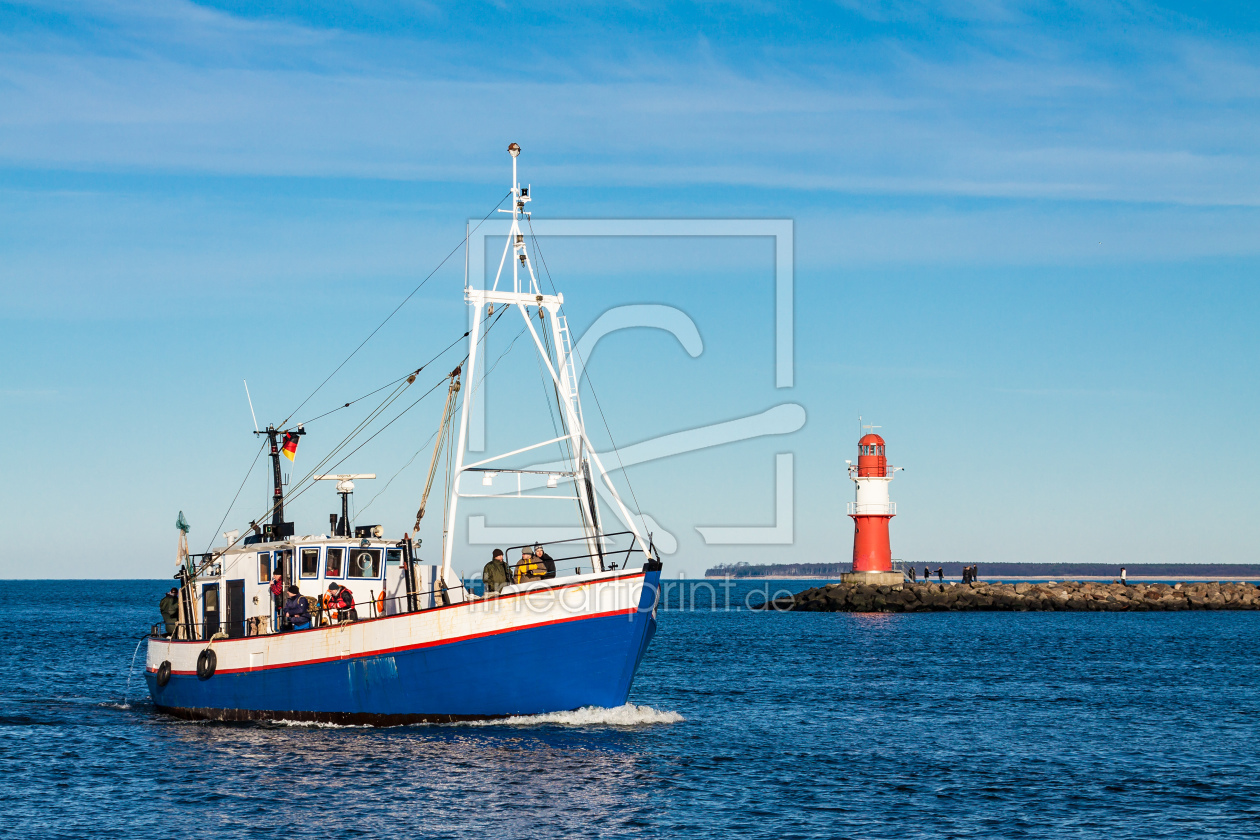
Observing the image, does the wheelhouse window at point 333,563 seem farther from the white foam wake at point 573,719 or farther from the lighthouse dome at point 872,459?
the lighthouse dome at point 872,459

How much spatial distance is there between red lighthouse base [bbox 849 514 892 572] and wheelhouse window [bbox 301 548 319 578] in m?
50.8

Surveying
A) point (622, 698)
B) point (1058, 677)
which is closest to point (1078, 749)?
point (622, 698)

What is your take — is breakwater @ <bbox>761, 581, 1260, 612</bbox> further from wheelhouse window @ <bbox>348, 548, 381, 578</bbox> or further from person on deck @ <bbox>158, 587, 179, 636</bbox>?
wheelhouse window @ <bbox>348, 548, 381, 578</bbox>

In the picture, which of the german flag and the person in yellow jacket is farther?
the german flag

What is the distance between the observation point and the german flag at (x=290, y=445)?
34.2 meters

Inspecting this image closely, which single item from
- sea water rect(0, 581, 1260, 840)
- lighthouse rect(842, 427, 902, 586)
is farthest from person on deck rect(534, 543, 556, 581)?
lighthouse rect(842, 427, 902, 586)

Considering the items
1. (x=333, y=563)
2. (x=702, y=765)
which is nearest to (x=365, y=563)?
(x=333, y=563)

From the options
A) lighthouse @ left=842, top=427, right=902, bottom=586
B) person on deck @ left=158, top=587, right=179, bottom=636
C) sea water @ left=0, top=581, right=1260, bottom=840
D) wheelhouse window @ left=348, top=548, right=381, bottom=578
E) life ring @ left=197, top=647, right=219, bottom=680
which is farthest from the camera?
lighthouse @ left=842, top=427, right=902, bottom=586

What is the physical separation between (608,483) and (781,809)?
7572 mm

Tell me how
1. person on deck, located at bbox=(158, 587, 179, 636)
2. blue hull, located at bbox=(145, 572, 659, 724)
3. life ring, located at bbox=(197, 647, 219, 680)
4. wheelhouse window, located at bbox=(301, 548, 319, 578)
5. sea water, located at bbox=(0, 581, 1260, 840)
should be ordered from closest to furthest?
1. sea water, located at bbox=(0, 581, 1260, 840)
2. blue hull, located at bbox=(145, 572, 659, 724)
3. life ring, located at bbox=(197, 647, 219, 680)
4. wheelhouse window, located at bbox=(301, 548, 319, 578)
5. person on deck, located at bbox=(158, 587, 179, 636)

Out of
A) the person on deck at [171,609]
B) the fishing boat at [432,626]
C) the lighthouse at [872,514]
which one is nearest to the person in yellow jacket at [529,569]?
the fishing boat at [432,626]

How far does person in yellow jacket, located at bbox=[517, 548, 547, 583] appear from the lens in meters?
26.9

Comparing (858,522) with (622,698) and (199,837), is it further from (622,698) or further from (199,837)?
(199,837)

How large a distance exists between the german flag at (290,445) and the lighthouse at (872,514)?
47616 millimetres
